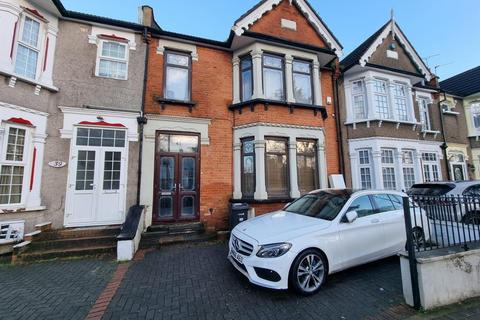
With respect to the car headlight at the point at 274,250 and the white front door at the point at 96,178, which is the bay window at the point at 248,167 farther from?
the car headlight at the point at 274,250

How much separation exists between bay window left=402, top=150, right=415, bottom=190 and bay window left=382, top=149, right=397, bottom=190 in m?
0.72

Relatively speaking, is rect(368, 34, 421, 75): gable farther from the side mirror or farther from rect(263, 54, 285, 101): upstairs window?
the side mirror

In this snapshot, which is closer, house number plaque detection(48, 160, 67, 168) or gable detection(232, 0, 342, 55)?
house number plaque detection(48, 160, 67, 168)

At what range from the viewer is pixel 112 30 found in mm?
8320

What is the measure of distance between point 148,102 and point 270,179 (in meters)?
5.32

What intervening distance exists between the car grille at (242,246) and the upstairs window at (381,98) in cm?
1012

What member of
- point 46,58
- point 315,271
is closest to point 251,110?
point 315,271

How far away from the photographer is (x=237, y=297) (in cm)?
394

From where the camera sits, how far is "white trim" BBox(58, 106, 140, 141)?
7398 millimetres

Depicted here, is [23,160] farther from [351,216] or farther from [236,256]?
[351,216]

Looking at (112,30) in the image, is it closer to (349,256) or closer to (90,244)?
(90,244)

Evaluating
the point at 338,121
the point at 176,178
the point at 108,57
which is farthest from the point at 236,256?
the point at 338,121

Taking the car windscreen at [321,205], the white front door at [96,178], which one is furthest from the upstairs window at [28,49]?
the car windscreen at [321,205]

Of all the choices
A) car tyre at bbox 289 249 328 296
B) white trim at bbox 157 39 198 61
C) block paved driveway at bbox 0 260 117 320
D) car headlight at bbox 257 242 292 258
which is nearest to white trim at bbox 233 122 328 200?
white trim at bbox 157 39 198 61
